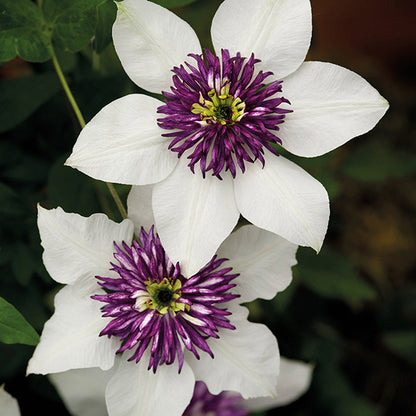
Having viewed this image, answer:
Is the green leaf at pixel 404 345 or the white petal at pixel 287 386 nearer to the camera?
the white petal at pixel 287 386

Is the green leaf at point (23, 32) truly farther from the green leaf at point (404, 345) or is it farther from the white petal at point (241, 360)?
the green leaf at point (404, 345)

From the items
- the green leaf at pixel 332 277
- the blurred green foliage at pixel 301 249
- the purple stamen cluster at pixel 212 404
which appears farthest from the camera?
the green leaf at pixel 332 277

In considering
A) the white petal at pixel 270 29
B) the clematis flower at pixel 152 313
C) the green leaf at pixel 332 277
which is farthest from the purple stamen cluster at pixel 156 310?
the green leaf at pixel 332 277

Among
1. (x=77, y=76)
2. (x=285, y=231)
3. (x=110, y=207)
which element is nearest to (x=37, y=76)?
(x=77, y=76)

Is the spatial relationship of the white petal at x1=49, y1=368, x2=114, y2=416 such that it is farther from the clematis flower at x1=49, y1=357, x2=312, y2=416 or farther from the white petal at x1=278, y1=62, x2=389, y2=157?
the white petal at x1=278, y1=62, x2=389, y2=157

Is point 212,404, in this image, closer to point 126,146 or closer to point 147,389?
point 147,389

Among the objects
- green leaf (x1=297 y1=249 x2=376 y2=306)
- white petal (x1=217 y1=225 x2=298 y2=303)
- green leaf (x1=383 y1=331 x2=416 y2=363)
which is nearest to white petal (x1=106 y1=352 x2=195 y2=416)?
white petal (x1=217 y1=225 x2=298 y2=303)

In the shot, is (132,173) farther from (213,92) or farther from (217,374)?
(217,374)
